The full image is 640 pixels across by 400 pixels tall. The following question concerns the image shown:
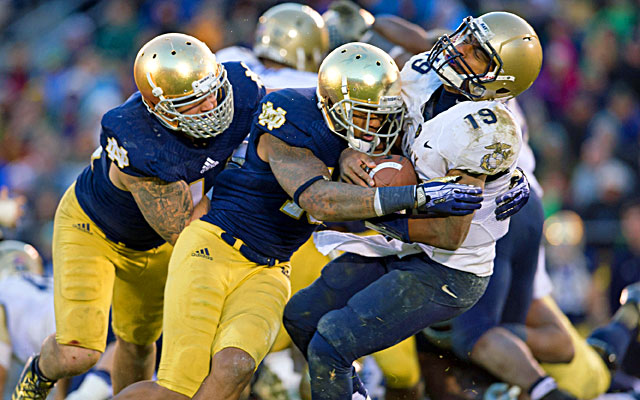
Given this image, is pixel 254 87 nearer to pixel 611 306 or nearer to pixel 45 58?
pixel 611 306

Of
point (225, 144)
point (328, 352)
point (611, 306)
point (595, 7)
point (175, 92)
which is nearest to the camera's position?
point (328, 352)

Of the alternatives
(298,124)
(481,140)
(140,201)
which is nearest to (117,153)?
(140,201)

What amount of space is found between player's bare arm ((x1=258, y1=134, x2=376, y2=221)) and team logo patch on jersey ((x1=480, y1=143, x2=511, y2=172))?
413mm

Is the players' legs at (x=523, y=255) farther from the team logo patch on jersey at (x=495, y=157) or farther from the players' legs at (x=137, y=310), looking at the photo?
the players' legs at (x=137, y=310)

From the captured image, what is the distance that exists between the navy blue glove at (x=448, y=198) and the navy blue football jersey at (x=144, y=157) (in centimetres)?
114

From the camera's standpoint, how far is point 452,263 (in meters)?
3.32

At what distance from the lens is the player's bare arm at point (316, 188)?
10.4 feet

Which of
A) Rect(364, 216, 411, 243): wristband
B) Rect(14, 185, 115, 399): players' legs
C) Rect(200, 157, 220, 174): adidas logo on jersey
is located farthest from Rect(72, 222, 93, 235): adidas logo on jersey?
Rect(364, 216, 411, 243): wristband

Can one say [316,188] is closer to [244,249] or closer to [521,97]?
[244,249]

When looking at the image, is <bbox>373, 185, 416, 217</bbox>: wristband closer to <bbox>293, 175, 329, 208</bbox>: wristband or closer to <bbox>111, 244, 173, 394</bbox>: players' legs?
<bbox>293, 175, 329, 208</bbox>: wristband

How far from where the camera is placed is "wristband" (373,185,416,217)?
10.1 ft

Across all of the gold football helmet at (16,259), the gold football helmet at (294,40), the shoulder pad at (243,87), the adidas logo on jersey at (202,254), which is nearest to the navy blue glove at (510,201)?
the adidas logo on jersey at (202,254)

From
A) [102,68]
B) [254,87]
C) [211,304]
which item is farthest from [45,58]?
[211,304]

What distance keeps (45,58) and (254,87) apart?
7.48 metres
